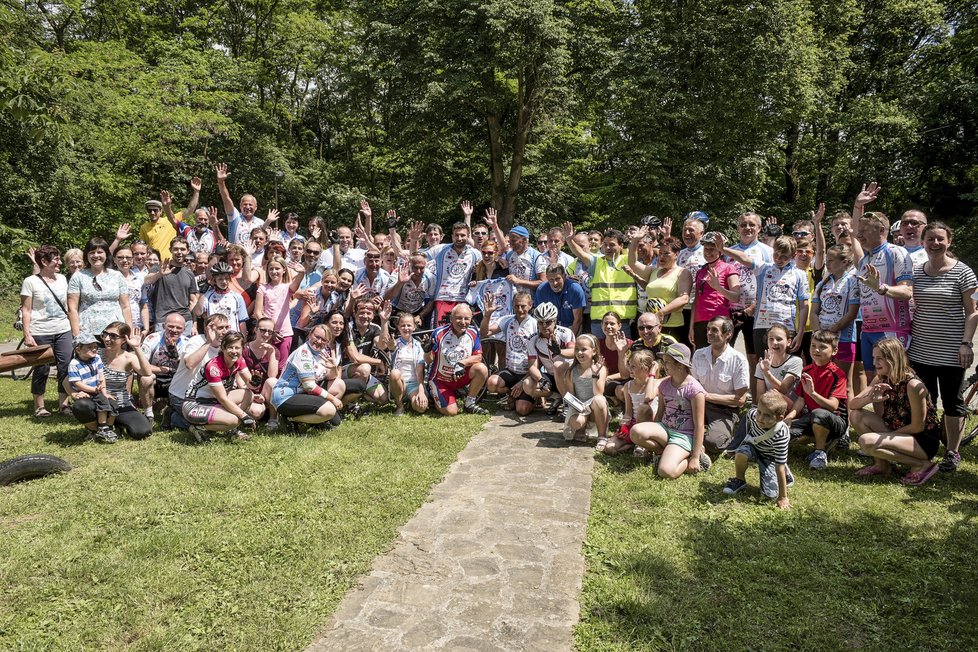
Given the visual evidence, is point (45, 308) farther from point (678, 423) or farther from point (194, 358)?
point (678, 423)

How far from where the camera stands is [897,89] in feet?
77.9

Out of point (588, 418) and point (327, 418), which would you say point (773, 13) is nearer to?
point (588, 418)

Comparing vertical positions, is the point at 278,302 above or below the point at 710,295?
below

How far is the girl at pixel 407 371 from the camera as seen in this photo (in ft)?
25.8

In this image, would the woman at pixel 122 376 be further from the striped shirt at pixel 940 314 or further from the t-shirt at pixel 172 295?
the striped shirt at pixel 940 314

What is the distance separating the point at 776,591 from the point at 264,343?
5.67 meters

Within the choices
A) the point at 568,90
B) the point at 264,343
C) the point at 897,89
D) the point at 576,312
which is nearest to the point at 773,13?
the point at 568,90

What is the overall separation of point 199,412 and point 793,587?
18.3 feet

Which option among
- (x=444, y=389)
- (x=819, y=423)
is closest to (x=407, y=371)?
(x=444, y=389)

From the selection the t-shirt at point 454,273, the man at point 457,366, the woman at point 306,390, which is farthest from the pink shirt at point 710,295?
the woman at point 306,390

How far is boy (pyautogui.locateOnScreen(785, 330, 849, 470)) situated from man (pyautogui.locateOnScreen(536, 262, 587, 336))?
2.80m

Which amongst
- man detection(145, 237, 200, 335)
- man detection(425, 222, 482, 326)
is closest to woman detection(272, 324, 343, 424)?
man detection(145, 237, 200, 335)

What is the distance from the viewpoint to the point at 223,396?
666 cm

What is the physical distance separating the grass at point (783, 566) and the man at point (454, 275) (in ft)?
12.2
